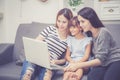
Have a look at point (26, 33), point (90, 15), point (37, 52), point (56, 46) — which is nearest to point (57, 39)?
point (56, 46)

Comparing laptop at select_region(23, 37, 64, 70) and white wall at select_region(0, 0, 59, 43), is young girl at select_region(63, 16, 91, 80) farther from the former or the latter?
white wall at select_region(0, 0, 59, 43)

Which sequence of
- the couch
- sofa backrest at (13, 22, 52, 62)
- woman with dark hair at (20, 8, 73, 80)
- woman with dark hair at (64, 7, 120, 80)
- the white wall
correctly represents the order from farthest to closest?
the white wall → sofa backrest at (13, 22, 52, 62) → the couch → woman with dark hair at (20, 8, 73, 80) → woman with dark hair at (64, 7, 120, 80)

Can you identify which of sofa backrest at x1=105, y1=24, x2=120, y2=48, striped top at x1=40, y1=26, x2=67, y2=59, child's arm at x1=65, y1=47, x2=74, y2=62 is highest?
sofa backrest at x1=105, y1=24, x2=120, y2=48

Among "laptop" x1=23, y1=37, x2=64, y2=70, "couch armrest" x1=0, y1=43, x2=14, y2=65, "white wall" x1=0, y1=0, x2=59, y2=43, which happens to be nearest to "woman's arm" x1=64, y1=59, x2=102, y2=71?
"laptop" x1=23, y1=37, x2=64, y2=70

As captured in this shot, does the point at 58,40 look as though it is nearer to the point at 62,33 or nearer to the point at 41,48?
the point at 62,33

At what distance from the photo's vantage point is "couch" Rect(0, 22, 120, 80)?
7.55 feet

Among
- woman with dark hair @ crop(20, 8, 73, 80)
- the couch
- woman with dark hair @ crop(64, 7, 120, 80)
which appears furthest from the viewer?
the couch

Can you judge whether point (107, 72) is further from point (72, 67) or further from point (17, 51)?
point (17, 51)

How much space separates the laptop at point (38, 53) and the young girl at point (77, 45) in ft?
0.62

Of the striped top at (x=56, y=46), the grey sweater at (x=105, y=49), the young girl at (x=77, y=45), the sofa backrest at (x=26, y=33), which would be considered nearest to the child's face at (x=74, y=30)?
the young girl at (x=77, y=45)

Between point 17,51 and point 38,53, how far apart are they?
2.36 feet

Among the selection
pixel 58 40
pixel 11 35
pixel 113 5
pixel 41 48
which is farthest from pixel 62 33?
pixel 11 35

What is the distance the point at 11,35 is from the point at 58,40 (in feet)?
3.45

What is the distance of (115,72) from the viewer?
1.82 metres
